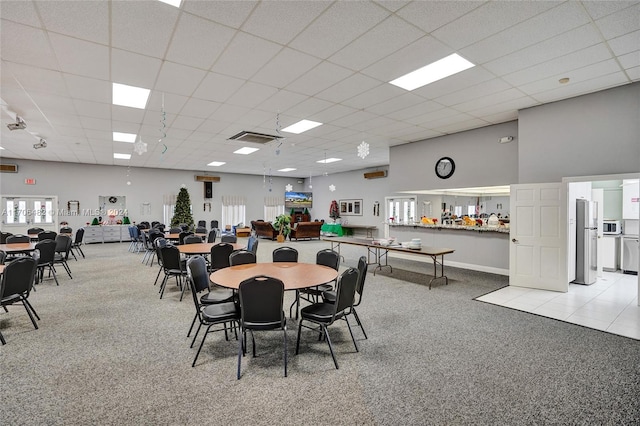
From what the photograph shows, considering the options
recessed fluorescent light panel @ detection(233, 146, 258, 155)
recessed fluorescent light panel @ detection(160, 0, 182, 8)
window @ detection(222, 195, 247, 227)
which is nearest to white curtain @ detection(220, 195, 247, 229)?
window @ detection(222, 195, 247, 227)

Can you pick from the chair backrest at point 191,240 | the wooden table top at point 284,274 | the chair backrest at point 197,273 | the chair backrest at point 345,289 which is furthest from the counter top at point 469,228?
the chair backrest at point 197,273

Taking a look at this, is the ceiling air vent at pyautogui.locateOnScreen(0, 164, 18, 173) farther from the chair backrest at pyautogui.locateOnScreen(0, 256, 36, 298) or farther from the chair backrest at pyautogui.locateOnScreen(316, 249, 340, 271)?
the chair backrest at pyautogui.locateOnScreen(316, 249, 340, 271)

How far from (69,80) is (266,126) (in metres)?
3.26

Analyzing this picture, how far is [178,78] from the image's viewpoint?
163 inches

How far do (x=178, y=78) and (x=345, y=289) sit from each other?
354 centimetres

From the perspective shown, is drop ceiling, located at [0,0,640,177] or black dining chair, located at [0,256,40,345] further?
black dining chair, located at [0,256,40,345]

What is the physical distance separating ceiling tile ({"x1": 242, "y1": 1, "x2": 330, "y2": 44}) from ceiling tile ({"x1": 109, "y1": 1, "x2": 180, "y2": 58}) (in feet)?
2.31

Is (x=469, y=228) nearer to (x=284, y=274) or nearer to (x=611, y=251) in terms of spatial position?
(x=611, y=251)

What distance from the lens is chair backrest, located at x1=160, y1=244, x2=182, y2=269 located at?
500cm

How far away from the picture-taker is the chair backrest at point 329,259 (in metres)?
4.09

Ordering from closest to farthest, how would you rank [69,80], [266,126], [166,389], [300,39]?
[166,389] → [300,39] → [69,80] → [266,126]

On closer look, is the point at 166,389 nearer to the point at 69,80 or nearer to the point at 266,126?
the point at 69,80

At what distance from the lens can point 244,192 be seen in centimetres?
1588

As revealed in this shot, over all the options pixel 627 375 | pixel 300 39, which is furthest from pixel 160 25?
pixel 627 375
